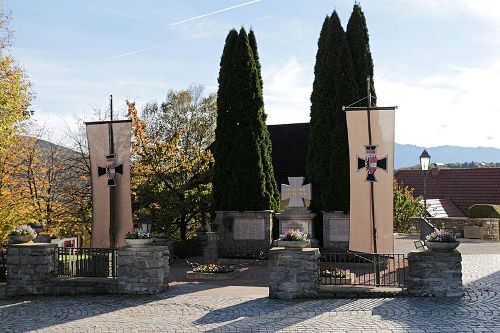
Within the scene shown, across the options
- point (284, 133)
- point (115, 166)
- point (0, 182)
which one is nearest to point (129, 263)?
point (115, 166)

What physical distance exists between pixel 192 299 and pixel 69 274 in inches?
153

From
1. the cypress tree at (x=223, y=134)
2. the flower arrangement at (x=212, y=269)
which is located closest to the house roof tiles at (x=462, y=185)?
the cypress tree at (x=223, y=134)

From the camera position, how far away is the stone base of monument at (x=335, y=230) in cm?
2033

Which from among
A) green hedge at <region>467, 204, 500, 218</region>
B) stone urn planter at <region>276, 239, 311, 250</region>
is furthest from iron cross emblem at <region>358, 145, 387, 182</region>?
green hedge at <region>467, 204, 500, 218</region>

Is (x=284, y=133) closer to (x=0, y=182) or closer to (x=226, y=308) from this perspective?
(x=0, y=182)

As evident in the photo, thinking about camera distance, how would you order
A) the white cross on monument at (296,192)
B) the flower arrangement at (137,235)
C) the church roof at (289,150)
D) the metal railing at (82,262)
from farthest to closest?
the church roof at (289,150), the white cross on monument at (296,192), the metal railing at (82,262), the flower arrangement at (137,235)

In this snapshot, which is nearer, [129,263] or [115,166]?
[129,263]

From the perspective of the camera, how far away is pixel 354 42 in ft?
71.6

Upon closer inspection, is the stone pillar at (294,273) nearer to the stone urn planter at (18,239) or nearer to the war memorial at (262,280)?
the war memorial at (262,280)

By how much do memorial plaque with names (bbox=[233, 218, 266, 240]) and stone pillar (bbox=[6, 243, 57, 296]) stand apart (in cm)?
924

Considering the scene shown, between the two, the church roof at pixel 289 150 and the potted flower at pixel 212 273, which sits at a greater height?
the church roof at pixel 289 150

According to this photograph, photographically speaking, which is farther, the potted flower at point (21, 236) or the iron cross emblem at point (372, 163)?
the potted flower at point (21, 236)

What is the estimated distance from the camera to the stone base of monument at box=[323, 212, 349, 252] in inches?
800

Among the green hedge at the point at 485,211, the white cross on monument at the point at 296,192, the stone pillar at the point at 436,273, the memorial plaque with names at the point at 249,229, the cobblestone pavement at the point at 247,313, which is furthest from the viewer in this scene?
the green hedge at the point at 485,211
